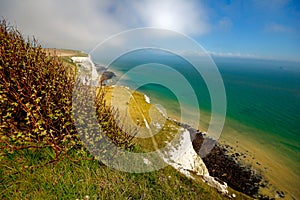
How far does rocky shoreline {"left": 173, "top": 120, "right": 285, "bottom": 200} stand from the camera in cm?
1567

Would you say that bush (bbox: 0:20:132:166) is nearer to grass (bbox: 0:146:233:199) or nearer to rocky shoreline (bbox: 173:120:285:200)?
grass (bbox: 0:146:233:199)

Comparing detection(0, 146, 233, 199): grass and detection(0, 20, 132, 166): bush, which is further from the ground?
detection(0, 20, 132, 166): bush

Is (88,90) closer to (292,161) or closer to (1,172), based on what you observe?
(1,172)

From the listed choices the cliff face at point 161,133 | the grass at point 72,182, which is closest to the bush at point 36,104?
the grass at point 72,182

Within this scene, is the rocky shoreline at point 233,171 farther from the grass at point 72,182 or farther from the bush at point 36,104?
the bush at point 36,104

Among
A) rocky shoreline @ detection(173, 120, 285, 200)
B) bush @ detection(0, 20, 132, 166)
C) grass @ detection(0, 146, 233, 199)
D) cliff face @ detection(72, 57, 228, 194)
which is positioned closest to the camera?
grass @ detection(0, 146, 233, 199)

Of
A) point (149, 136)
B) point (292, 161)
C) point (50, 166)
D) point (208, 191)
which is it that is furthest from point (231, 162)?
point (50, 166)

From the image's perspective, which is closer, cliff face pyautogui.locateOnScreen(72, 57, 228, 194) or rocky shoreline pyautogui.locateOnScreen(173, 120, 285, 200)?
cliff face pyautogui.locateOnScreen(72, 57, 228, 194)

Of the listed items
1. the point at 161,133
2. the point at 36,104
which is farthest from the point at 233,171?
the point at 36,104

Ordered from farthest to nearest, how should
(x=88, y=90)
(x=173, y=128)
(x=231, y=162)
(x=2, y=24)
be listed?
1. (x=231, y=162)
2. (x=173, y=128)
3. (x=2, y=24)
4. (x=88, y=90)

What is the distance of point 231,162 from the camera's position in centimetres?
1875

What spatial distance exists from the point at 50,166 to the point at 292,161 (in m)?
24.4

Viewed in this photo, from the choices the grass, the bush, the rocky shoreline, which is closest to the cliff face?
the grass

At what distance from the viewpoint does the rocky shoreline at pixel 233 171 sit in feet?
51.4
